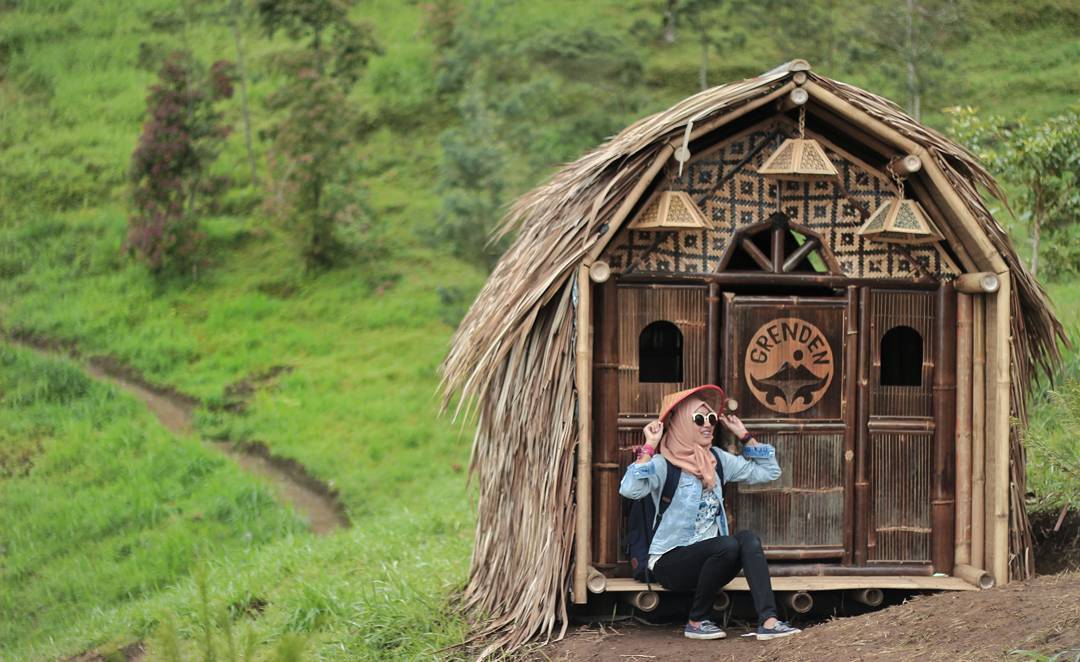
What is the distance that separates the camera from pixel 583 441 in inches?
244

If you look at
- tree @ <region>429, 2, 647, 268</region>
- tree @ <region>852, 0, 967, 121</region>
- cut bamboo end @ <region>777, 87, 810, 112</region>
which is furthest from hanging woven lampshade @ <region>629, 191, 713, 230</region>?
tree @ <region>852, 0, 967, 121</region>

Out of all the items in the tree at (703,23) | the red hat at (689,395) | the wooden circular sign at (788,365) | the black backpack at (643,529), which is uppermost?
the tree at (703,23)

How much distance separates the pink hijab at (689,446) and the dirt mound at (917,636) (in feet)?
2.99

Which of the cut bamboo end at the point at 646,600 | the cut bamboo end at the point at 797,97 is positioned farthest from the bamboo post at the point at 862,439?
the cut bamboo end at the point at 646,600

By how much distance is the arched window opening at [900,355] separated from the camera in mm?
7199

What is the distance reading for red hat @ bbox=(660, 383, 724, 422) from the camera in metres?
6.17

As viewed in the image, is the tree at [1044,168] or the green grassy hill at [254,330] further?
the green grassy hill at [254,330]

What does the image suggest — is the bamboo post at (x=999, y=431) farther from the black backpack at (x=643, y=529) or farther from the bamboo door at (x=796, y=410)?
the black backpack at (x=643, y=529)

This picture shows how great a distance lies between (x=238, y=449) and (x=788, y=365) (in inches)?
431

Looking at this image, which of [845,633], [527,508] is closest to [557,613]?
[527,508]

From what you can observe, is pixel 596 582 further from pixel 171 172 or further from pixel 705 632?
pixel 171 172

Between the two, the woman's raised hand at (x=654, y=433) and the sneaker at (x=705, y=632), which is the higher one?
the woman's raised hand at (x=654, y=433)

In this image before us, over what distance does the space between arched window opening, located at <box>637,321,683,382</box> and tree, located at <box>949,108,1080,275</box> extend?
3.61 metres

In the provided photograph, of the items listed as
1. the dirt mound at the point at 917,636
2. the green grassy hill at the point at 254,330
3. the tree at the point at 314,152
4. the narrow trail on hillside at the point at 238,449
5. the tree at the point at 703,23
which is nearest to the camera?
the dirt mound at the point at 917,636
